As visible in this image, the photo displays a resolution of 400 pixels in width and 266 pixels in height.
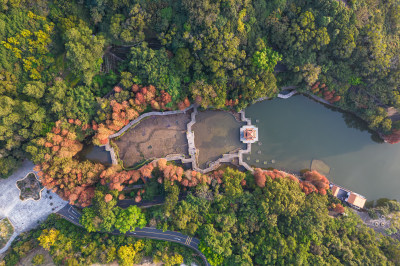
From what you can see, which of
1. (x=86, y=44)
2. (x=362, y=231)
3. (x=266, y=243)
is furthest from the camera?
(x=362, y=231)

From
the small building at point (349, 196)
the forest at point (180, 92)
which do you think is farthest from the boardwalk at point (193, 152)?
the small building at point (349, 196)

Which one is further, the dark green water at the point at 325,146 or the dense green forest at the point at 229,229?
the dark green water at the point at 325,146

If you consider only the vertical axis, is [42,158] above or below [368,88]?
below

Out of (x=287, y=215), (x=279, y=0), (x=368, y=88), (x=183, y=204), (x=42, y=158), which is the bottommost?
(x=287, y=215)

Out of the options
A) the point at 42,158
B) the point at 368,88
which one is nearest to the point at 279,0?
the point at 368,88

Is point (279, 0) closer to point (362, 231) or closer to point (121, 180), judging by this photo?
point (121, 180)

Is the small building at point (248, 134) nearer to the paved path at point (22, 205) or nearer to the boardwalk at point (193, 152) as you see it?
the boardwalk at point (193, 152)

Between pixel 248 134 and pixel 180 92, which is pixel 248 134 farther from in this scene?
pixel 180 92
